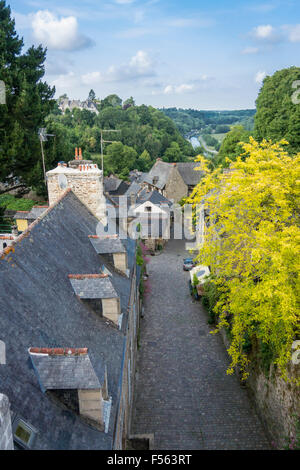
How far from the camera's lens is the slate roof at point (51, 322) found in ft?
23.6

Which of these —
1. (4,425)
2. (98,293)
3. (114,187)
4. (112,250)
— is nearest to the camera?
(4,425)

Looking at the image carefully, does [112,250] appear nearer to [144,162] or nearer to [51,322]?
[51,322]

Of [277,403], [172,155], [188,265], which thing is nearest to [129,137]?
[172,155]

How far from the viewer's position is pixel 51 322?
962 centimetres

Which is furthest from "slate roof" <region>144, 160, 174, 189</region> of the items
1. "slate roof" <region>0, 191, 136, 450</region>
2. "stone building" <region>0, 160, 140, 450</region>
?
"slate roof" <region>0, 191, 136, 450</region>

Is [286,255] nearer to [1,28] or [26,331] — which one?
[26,331]

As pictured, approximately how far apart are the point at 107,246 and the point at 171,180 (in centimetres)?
4226

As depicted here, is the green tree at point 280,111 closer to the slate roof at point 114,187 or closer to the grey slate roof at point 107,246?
the slate roof at point 114,187

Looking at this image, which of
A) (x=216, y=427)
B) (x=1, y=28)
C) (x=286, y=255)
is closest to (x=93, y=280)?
(x=286, y=255)

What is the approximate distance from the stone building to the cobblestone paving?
17.1 ft

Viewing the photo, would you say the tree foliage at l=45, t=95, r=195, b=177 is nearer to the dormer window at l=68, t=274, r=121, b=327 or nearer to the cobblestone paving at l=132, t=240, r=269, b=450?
the cobblestone paving at l=132, t=240, r=269, b=450

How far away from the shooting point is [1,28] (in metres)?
28.1

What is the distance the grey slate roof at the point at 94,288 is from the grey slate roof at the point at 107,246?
4.03m

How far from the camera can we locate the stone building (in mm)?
7234
